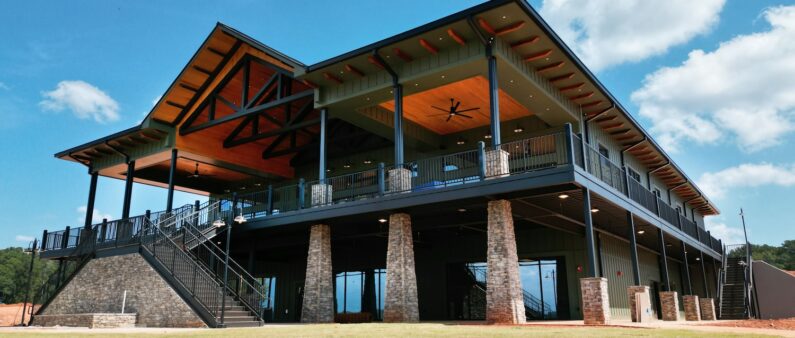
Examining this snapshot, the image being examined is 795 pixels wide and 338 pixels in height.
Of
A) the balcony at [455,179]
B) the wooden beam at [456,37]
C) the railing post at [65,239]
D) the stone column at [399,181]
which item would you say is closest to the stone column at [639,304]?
the balcony at [455,179]

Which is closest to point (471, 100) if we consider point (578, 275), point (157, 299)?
point (578, 275)

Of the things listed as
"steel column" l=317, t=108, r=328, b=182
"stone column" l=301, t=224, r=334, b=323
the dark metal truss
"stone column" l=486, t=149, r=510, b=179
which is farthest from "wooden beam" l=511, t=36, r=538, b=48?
"stone column" l=301, t=224, r=334, b=323

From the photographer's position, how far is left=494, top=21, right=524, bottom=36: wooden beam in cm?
1516

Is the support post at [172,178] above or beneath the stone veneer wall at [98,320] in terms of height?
above

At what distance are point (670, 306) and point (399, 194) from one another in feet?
33.1

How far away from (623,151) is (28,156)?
67060 mm

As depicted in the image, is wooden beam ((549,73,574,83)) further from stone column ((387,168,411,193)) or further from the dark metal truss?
the dark metal truss

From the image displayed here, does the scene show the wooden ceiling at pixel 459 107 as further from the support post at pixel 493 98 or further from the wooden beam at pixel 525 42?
the support post at pixel 493 98

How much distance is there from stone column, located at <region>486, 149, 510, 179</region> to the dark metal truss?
7.87m

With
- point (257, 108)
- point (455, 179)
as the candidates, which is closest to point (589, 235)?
point (455, 179)

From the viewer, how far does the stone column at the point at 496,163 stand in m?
14.8

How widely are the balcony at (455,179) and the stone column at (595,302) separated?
2684mm

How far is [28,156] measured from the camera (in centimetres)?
6719

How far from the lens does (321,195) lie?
736 inches
